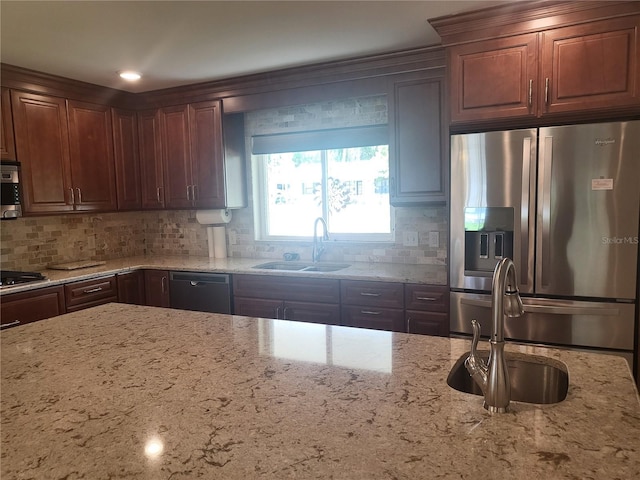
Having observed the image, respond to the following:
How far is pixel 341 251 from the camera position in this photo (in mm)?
3828

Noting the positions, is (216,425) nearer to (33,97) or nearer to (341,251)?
(341,251)

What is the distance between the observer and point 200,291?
12.1ft

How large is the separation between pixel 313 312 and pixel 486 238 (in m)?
1.30

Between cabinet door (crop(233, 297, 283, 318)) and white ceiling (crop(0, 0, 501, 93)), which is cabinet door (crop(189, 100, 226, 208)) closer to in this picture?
white ceiling (crop(0, 0, 501, 93))

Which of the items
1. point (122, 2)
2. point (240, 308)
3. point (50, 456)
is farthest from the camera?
point (240, 308)

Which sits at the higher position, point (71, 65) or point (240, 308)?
point (71, 65)

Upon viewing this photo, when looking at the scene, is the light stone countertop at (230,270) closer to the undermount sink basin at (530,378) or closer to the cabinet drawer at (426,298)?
the cabinet drawer at (426,298)

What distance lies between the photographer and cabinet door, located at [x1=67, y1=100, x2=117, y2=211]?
371 cm

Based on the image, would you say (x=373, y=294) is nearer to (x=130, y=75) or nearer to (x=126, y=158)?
(x=130, y=75)

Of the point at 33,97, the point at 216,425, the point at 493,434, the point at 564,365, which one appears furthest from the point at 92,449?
the point at 33,97

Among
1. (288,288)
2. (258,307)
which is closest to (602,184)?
(288,288)

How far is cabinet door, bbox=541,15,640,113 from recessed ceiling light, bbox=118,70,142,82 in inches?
111

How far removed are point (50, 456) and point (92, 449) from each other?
0.26ft

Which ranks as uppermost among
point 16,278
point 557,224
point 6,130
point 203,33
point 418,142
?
point 203,33
